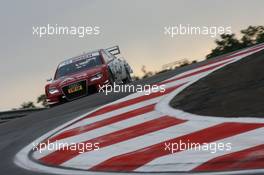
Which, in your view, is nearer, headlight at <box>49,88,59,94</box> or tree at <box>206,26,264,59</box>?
headlight at <box>49,88,59,94</box>

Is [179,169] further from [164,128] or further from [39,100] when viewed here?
[39,100]

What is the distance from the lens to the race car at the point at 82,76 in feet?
55.5

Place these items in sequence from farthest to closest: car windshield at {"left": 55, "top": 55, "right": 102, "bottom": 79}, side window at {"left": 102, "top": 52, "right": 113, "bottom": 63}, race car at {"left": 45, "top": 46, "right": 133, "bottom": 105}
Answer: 1. side window at {"left": 102, "top": 52, "right": 113, "bottom": 63}
2. car windshield at {"left": 55, "top": 55, "right": 102, "bottom": 79}
3. race car at {"left": 45, "top": 46, "right": 133, "bottom": 105}

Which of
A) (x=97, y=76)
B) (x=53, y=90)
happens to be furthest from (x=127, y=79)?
(x=53, y=90)

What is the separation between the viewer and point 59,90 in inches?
666

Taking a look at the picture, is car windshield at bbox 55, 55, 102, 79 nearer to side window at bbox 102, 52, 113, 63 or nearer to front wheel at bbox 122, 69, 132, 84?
side window at bbox 102, 52, 113, 63

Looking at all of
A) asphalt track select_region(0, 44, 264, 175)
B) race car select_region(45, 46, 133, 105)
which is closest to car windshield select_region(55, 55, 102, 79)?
race car select_region(45, 46, 133, 105)

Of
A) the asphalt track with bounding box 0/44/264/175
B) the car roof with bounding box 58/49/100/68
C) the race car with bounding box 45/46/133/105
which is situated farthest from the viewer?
the car roof with bounding box 58/49/100/68

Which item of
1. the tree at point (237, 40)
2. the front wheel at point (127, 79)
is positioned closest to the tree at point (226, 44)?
the tree at point (237, 40)

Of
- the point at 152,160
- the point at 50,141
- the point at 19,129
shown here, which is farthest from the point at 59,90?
the point at 152,160

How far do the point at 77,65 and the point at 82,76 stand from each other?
1.47 metres

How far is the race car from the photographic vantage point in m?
16.9

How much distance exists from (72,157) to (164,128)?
0.99 meters

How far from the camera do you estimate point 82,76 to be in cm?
1702
